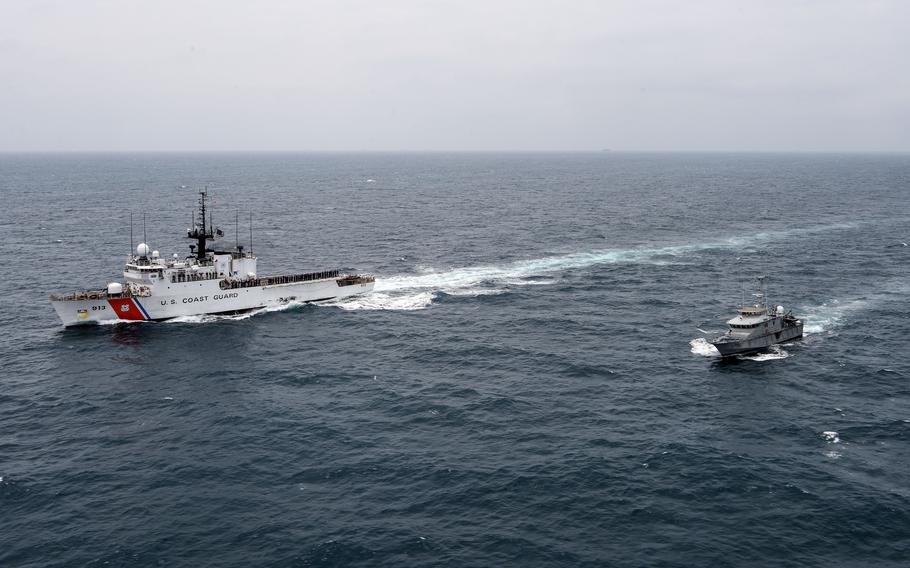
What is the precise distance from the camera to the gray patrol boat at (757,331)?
98250 mm

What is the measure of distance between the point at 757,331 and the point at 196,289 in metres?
92.5

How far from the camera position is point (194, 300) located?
12231 centimetres

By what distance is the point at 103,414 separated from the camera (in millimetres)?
81125

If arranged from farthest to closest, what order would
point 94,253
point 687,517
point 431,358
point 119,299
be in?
1. point 94,253
2. point 119,299
3. point 431,358
4. point 687,517

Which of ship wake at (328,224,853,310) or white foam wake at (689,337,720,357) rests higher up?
ship wake at (328,224,853,310)

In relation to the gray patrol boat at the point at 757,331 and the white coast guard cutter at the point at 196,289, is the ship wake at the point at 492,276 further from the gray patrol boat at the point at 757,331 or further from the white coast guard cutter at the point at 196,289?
the gray patrol boat at the point at 757,331

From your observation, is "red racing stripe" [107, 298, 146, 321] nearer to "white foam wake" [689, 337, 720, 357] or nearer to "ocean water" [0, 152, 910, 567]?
"ocean water" [0, 152, 910, 567]

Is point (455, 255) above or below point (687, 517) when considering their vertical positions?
above

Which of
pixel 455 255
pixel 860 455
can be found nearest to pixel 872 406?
pixel 860 455

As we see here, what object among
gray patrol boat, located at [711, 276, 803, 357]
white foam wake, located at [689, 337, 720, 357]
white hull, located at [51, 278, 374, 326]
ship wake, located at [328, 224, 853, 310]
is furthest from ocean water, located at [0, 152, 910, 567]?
white hull, located at [51, 278, 374, 326]

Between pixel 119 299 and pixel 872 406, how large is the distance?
111705mm

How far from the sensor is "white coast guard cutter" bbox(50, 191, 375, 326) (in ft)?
378

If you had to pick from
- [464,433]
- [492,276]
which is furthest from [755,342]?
[492,276]

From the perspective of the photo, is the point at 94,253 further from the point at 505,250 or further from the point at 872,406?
the point at 872,406
